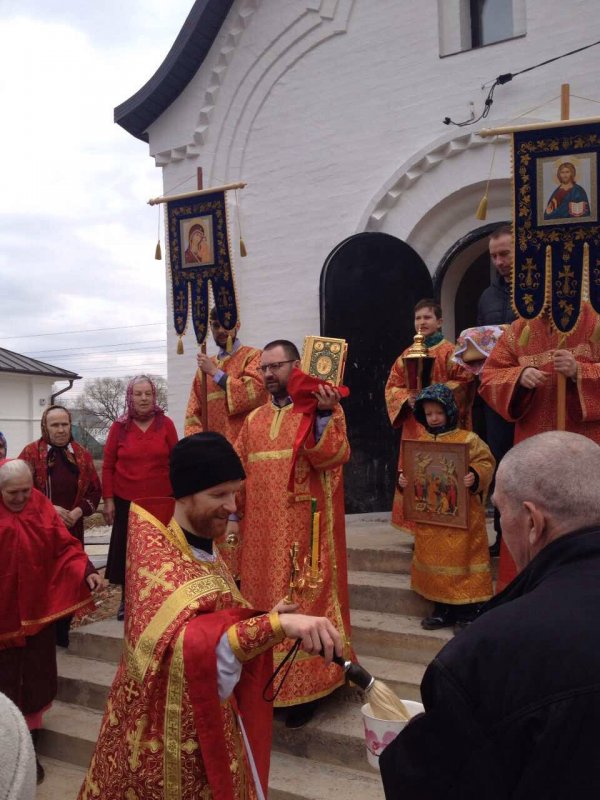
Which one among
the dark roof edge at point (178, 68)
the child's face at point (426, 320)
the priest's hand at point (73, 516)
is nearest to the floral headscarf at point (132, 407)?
the priest's hand at point (73, 516)

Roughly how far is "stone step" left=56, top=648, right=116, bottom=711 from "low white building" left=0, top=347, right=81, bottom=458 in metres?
20.4

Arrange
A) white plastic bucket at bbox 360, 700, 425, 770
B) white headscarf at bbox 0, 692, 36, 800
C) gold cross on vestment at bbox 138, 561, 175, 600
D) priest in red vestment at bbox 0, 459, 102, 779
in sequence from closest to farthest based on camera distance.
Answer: white headscarf at bbox 0, 692, 36, 800
white plastic bucket at bbox 360, 700, 425, 770
gold cross on vestment at bbox 138, 561, 175, 600
priest in red vestment at bbox 0, 459, 102, 779

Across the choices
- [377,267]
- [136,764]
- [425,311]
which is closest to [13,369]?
[377,267]

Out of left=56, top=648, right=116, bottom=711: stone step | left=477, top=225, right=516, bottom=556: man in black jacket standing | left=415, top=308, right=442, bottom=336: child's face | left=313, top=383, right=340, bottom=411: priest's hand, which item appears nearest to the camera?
left=313, top=383, right=340, bottom=411: priest's hand

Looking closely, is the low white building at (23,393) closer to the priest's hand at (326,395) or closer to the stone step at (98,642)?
the stone step at (98,642)

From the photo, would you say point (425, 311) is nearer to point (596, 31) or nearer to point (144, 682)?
point (596, 31)

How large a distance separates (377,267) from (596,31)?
2.95 metres

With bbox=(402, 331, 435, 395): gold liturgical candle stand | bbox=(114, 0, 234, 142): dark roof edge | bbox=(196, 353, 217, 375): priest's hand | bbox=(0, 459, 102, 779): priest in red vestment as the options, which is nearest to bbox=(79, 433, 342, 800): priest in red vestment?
bbox=(0, 459, 102, 779): priest in red vestment

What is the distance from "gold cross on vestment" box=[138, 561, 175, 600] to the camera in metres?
2.29

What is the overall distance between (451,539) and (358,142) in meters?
5.20

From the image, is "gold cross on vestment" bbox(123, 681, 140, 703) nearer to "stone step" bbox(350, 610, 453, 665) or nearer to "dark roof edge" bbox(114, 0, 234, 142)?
"stone step" bbox(350, 610, 453, 665)

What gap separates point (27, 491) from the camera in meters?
4.38

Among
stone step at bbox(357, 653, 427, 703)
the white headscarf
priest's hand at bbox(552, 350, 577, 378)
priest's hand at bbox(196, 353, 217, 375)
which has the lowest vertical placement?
stone step at bbox(357, 653, 427, 703)

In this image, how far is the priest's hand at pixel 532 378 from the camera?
14.2ft
